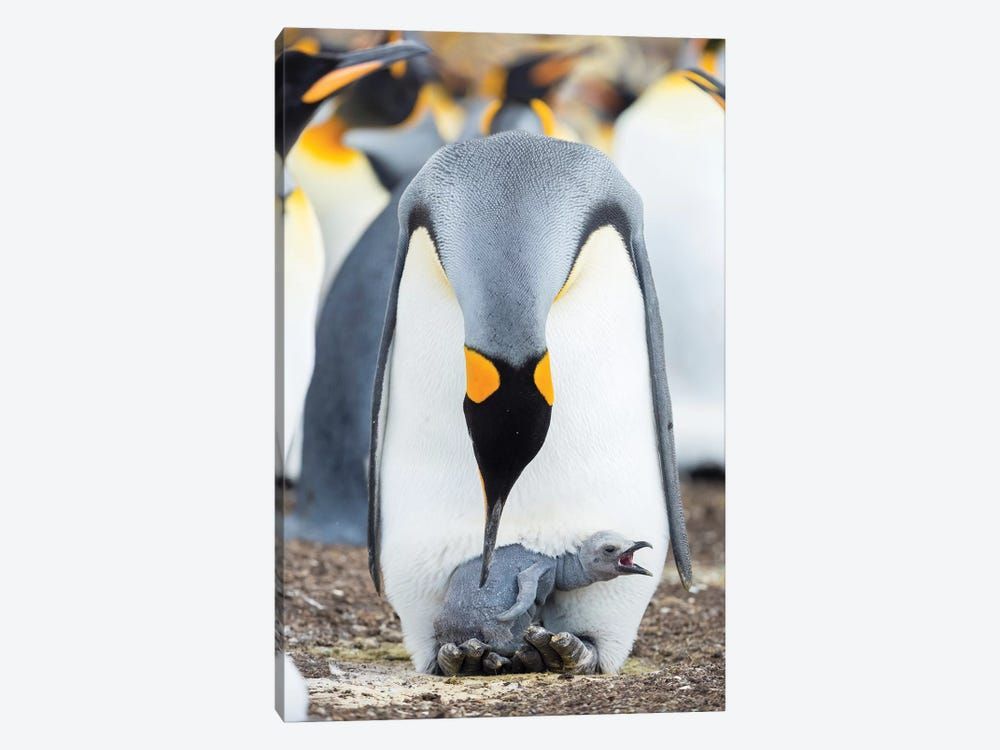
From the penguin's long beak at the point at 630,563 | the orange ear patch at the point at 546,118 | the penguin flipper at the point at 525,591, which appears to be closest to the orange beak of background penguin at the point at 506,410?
the penguin flipper at the point at 525,591

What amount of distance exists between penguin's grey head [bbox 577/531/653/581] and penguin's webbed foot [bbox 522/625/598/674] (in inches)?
7.4

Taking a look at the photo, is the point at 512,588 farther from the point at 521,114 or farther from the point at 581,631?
the point at 521,114

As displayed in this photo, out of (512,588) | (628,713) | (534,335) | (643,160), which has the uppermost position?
(643,160)

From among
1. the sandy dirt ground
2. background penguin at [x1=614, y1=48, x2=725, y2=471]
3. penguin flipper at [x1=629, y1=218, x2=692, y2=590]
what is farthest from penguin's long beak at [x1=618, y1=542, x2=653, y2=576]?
background penguin at [x1=614, y1=48, x2=725, y2=471]

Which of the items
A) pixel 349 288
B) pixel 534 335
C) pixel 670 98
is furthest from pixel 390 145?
pixel 534 335

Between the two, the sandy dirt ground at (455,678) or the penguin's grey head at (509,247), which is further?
the sandy dirt ground at (455,678)

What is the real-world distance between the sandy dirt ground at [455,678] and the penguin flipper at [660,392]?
0.31m

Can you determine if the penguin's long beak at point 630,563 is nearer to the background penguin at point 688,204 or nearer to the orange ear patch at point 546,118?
the background penguin at point 688,204

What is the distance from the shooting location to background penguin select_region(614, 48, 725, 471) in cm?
509

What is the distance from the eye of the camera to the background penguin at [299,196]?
4883 millimetres

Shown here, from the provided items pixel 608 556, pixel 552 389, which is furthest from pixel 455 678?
pixel 552 389

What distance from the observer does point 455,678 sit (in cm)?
477

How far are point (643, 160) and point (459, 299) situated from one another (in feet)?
2.94

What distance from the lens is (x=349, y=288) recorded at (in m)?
5.44
